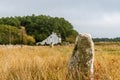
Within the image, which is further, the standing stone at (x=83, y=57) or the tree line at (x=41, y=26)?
the tree line at (x=41, y=26)

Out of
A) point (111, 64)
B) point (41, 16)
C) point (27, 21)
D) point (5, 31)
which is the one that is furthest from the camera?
point (41, 16)

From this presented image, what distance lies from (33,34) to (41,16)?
1794cm

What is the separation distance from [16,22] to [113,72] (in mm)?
106469

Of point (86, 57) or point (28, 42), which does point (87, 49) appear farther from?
point (28, 42)

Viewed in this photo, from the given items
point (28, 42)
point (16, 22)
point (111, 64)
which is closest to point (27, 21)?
point (16, 22)

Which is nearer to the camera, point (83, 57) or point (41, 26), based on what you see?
point (83, 57)

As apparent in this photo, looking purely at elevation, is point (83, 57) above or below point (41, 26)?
below

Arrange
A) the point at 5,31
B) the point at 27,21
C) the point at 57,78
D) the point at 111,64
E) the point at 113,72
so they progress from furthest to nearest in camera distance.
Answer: the point at 27,21, the point at 5,31, the point at 111,64, the point at 113,72, the point at 57,78

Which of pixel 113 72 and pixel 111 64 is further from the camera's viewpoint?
Answer: pixel 111 64

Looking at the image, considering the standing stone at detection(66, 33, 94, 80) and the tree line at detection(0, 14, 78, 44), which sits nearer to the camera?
the standing stone at detection(66, 33, 94, 80)

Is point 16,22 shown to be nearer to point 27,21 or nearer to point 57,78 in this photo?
point 27,21

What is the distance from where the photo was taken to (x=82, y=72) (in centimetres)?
779

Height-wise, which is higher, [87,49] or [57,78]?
[87,49]

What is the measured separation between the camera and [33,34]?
359 ft
